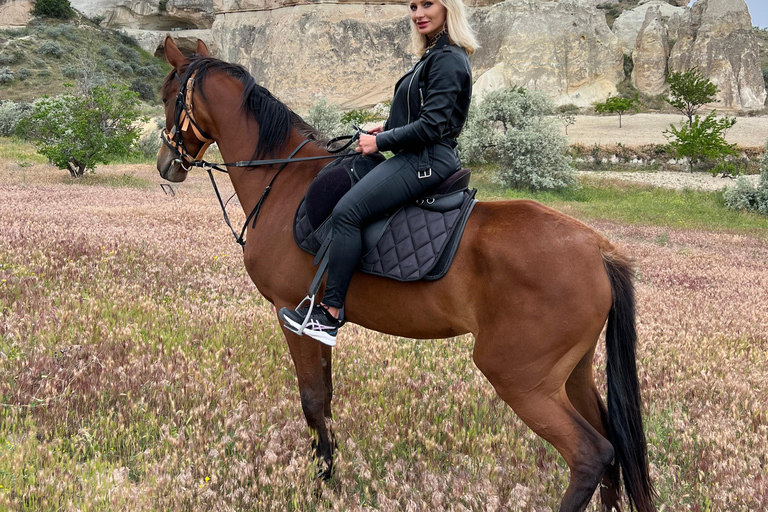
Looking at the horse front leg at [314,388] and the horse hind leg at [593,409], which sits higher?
the horse hind leg at [593,409]

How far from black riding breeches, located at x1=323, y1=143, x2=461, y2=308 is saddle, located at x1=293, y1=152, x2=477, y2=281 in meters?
0.08

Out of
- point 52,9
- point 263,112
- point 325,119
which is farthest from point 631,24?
point 52,9

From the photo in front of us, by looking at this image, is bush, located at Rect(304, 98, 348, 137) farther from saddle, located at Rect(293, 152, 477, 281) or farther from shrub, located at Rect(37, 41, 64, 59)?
saddle, located at Rect(293, 152, 477, 281)

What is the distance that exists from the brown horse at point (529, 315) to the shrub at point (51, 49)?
59.7 metres

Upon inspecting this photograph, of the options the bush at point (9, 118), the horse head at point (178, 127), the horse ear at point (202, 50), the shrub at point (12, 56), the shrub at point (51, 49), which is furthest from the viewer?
the shrub at point (51, 49)

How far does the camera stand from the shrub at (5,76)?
4492cm

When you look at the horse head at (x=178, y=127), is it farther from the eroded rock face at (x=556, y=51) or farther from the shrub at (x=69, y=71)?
the shrub at (x=69, y=71)

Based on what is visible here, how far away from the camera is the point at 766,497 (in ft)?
11.3

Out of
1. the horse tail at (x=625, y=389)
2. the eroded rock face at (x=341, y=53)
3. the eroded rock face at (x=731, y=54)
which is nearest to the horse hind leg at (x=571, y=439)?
the horse tail at (x=625, y=389)

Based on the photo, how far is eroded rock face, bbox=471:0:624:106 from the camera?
1795 inches

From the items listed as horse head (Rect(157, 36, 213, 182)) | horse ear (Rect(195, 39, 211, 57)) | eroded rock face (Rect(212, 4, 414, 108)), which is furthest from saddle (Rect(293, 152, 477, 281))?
eroded rock face (Rect(212, 4, 414, 108))

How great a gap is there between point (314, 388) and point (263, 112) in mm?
2315

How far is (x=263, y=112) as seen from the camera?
4.46 metres

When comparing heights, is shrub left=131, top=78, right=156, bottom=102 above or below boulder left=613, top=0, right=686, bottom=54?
below
